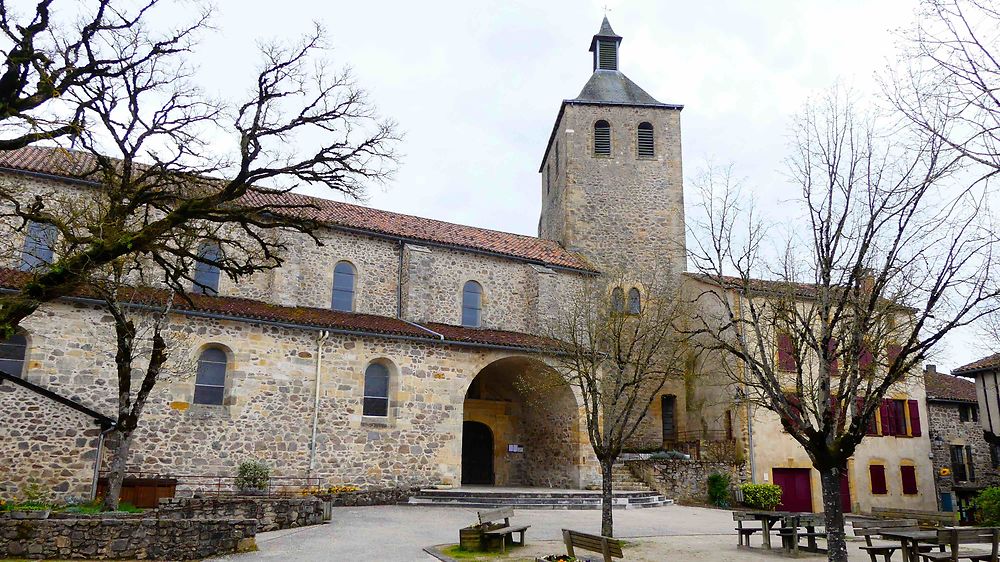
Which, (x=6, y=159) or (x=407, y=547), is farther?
(x=6, y=159)

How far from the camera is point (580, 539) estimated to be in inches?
382

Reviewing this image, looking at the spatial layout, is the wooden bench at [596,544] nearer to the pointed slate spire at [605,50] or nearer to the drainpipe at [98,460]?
the drainpipe at [98,460]

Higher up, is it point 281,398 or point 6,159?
point 6,159

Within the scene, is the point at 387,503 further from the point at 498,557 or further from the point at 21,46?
the point at 21,46

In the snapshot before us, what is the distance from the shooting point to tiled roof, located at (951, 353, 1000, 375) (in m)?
22.1

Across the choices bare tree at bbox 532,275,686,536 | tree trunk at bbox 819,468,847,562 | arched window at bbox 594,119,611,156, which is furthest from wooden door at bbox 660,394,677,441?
tree trunk at bbox 819,468,847,562

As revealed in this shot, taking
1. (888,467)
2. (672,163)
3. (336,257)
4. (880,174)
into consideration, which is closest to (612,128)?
(672,163)

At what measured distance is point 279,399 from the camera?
59.3 feet

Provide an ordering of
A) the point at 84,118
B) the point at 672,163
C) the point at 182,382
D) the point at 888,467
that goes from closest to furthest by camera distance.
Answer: the point at 84,118 → the point at 182,382 → the point at 888,467 → the point at 672,163

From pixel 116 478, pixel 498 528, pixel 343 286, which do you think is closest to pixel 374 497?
pixel 116 478

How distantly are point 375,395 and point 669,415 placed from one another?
1289cm

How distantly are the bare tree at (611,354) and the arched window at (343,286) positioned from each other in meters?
6.74

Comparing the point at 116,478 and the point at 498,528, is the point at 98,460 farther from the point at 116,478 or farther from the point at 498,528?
the point at 498,528

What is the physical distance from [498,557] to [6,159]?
17206mm
